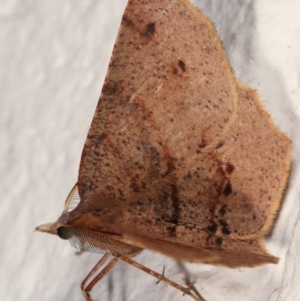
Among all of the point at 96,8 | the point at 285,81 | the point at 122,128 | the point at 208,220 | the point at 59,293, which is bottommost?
the point at 59,293

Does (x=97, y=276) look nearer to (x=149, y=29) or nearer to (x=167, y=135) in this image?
(x=167, y=135)

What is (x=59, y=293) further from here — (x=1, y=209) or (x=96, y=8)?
(x=96, y=8)

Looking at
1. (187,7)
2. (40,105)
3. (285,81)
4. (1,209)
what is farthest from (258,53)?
(1,209)

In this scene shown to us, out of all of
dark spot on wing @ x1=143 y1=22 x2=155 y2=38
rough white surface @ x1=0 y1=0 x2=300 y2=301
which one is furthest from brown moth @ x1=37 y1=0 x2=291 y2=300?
rough white surface @ x1=0 y1=0 x2=300 y2=301

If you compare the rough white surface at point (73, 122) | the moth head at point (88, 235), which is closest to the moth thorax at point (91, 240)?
the moth head at point (88, 235)

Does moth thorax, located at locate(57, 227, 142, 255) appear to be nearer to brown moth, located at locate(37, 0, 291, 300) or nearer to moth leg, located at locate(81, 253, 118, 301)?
brown moth, located at locate(37, 0, 291, 300)

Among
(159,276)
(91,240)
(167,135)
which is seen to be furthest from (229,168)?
(91,240)
